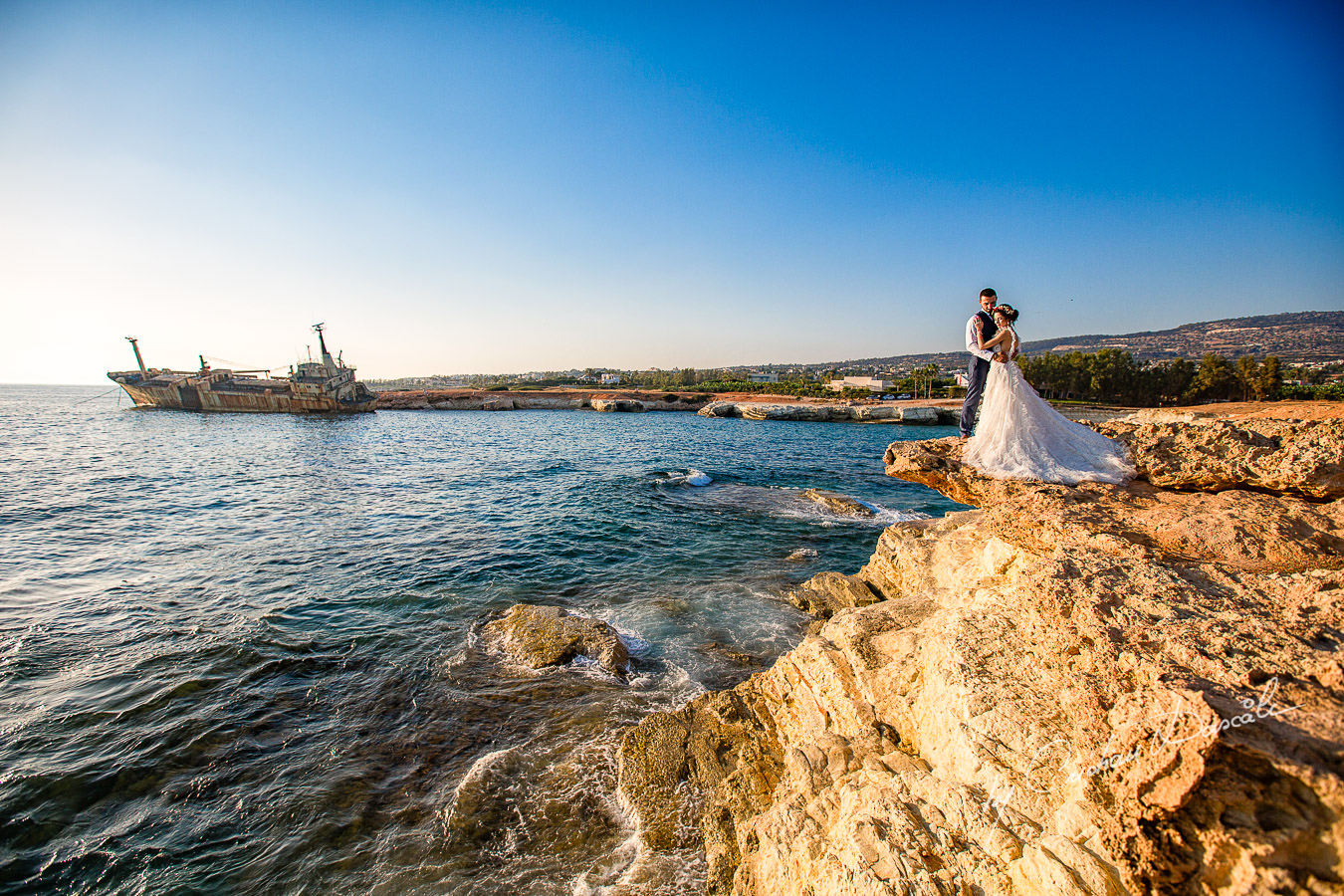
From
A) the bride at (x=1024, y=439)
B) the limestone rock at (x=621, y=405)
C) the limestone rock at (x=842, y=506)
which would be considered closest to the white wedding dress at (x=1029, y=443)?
the bride at (x=1024, y=439)

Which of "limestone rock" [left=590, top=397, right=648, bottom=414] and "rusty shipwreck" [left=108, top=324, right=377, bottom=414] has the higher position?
"rusty shipwreck" [left=108, top=324, right=377, bottom=414]

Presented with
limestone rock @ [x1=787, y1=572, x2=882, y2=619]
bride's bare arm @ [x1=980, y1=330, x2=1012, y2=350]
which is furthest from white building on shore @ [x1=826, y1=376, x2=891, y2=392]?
bride's bare arm @ [x1=980, y1=330, x2=1012, y2=350]

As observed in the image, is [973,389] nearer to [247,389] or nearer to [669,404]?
[669,404]

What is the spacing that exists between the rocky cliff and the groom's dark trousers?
160 centimetres

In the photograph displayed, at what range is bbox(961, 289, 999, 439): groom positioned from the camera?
22.7ft

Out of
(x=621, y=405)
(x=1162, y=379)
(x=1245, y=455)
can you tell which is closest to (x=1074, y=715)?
(x=1245, y=455)

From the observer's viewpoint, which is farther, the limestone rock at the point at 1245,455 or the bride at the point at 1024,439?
the bride at the point at 1024,439

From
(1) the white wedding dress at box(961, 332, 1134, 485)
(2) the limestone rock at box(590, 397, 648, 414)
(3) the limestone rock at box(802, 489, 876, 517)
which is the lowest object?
(2) the limestone rock at box(590, 397, 648, 414)

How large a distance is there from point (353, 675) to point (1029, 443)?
34.1ft

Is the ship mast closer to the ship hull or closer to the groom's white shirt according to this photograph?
the ship hull

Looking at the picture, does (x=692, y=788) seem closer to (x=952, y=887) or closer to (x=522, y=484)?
(x=952, y=887)

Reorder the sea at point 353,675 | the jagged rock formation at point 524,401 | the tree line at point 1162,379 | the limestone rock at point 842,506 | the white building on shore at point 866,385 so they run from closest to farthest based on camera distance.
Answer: the sea at point 353,675
the limestone rock at point 842,506
the tree line at point 1162,379
the jagged rock formation at point 524,401
the white building on shore at point 866,385

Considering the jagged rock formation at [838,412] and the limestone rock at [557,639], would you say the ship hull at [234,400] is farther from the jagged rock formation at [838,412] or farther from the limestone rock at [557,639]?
the limestone rock at [557,639]

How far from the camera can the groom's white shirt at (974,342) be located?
6.82 m
